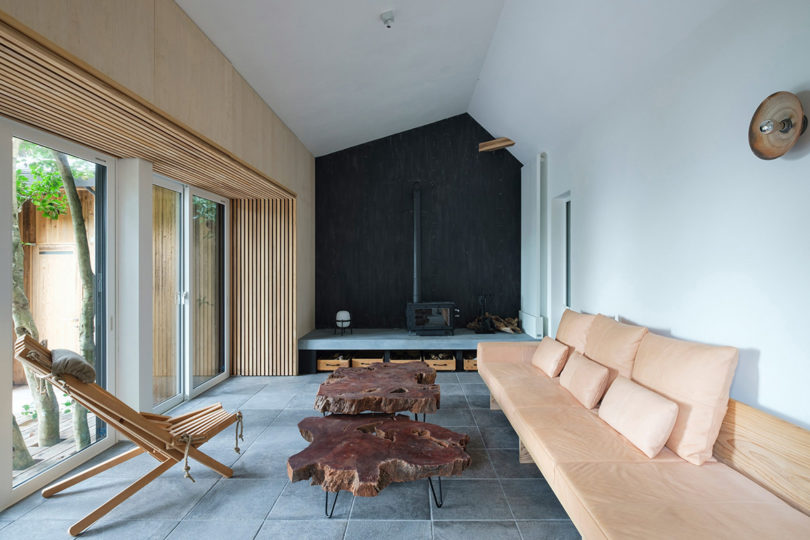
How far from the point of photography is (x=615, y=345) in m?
2.70

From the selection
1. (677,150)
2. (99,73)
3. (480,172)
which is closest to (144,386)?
(99,73)

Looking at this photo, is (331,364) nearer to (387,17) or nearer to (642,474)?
(387,17)

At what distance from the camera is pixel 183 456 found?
2.34m

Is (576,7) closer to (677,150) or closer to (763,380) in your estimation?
(677,150)

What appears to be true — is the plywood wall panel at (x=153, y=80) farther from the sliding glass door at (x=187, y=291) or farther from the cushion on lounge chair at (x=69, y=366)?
the cushion on lounge chair at (x=69, y=366)

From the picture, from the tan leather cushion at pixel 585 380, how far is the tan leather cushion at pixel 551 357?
10.7 inches

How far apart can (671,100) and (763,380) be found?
1.69 metres

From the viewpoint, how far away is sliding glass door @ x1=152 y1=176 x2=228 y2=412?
12.0 ft

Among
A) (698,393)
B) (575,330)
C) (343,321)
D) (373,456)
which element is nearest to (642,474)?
(698,393)

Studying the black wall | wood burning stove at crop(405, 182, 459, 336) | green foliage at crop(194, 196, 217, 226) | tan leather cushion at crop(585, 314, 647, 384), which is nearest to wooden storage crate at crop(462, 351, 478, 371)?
wood burning stove at crop(405, 182, 459, 336)

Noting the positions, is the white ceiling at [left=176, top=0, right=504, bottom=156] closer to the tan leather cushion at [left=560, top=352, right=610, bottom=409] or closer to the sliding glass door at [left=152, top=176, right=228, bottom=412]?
the sliding glass door at [left=152, top=176, right=228, bottom=412]

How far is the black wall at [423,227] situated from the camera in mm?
5957

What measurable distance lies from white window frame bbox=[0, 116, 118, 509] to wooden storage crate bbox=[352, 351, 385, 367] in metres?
2.68

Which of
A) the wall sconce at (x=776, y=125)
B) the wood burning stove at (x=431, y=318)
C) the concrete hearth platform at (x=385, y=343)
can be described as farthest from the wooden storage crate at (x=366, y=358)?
the wall sconce at (x=776, y=125)
